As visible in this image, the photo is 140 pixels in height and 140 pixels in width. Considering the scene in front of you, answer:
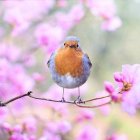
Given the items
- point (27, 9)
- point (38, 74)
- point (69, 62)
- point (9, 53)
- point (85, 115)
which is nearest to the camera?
point (69, 62)

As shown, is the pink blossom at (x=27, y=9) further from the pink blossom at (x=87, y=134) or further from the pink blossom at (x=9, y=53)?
the pink blossom at (x=87, y=134)

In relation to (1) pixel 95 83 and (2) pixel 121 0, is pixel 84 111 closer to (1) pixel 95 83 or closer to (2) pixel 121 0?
(2) pixel 121 0

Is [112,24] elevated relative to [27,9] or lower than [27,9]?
lower

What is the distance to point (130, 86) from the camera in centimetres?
138

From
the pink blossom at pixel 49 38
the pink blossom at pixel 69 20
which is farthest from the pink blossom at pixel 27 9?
the pink blossom at pixel 69 20

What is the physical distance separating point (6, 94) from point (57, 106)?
352 millimetres

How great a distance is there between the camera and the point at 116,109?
7629 mm

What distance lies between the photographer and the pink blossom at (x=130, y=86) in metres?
1.36

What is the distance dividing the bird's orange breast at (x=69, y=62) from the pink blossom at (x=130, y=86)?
5.9 inches

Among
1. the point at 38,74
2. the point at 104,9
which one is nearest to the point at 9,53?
the point at 38,74

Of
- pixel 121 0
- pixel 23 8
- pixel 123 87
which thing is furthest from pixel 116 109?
pixel 123 87

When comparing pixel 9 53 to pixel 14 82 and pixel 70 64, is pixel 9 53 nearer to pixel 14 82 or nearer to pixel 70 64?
pixel 14 82

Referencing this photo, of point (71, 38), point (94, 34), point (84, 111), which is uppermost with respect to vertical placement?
point (94, 34)

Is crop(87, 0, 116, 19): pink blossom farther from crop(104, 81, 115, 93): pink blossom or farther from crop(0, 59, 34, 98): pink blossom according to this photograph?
crop(104, 81, 115, 93): pink blossom
